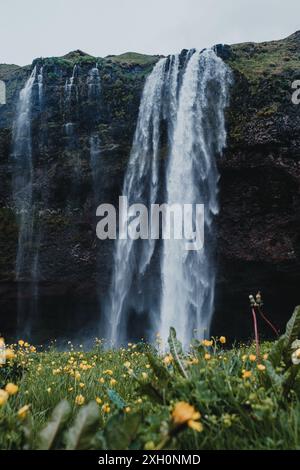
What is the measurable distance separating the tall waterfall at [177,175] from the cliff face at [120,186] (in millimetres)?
507

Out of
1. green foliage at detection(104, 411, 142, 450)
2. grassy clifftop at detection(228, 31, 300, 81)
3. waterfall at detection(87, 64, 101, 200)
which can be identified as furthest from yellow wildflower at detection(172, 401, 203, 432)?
grassy clifftop at detection(228, 31, 300, 81)

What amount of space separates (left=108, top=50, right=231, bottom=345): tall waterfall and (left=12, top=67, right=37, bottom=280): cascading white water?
14.3ft

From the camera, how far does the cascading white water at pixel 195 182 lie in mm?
15977

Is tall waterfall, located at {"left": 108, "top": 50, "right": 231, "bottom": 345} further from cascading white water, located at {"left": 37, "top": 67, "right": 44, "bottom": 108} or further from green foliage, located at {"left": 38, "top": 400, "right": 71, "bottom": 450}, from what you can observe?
green foliage, located at {"left": 38, "top": 400, "right": 71, "bottom": 450}

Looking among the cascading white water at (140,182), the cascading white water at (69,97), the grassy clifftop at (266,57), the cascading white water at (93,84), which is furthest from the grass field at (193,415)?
the cascading white water at (93,84)

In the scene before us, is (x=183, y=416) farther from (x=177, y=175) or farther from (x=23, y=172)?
(x=23, y=172)

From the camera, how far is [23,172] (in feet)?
61.5

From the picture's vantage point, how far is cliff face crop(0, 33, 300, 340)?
51.4ft

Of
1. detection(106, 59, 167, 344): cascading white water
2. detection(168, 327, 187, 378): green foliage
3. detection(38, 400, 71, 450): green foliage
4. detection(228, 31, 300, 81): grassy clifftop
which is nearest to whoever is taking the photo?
detection(38, 400, 71, 450): green foliage

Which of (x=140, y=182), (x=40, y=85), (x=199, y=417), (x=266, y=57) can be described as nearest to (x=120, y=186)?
(x=140, y=182)

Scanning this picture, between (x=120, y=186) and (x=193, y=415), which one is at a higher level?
(x=120, y=186)

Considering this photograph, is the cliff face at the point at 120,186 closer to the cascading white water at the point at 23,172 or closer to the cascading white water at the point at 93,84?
the cascading white water at the point at 93,84

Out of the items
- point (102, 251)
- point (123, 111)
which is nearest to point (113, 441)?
point (102, 251)

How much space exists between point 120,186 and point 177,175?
2.55m
